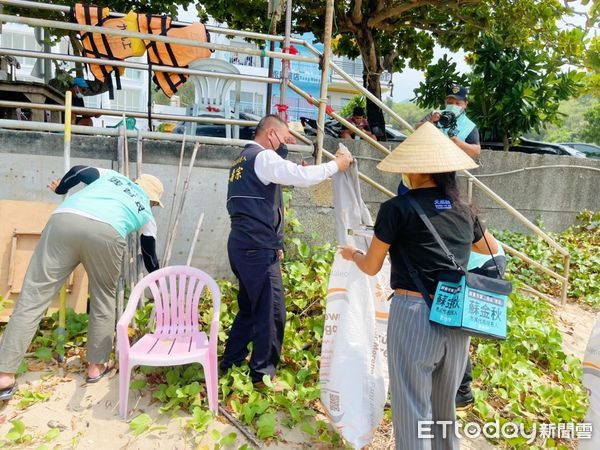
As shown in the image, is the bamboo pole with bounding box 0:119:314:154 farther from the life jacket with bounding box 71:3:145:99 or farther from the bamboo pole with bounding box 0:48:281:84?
the life jacket with bounding box 71:3:145:99

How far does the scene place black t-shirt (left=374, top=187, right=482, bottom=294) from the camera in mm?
2361

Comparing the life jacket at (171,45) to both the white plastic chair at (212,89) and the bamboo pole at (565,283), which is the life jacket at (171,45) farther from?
the bamboo pole at (565,283)

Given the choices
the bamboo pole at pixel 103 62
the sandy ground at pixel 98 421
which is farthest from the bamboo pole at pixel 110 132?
the sandy ground at pixel 98 421

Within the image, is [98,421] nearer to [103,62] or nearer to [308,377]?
[308,377]

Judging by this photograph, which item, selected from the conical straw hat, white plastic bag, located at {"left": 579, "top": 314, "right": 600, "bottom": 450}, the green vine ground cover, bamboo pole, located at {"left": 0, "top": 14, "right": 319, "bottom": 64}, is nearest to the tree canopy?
bamboo pole, located at {"left": 0, "top": 14, "right": 319, "bottom": 64}

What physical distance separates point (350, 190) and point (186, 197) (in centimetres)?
200

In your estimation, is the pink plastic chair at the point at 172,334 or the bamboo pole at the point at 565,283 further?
the bamboo pole at the point at 565,283

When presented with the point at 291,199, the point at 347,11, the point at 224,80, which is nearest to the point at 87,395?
the point at 291,199

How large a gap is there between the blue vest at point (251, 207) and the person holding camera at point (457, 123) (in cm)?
199

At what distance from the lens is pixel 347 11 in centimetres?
881

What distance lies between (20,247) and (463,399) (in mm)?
3721

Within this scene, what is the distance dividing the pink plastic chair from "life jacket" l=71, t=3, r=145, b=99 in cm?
232

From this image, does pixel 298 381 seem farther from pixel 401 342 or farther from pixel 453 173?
pixel 453 173

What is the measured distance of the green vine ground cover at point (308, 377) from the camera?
325 cm
